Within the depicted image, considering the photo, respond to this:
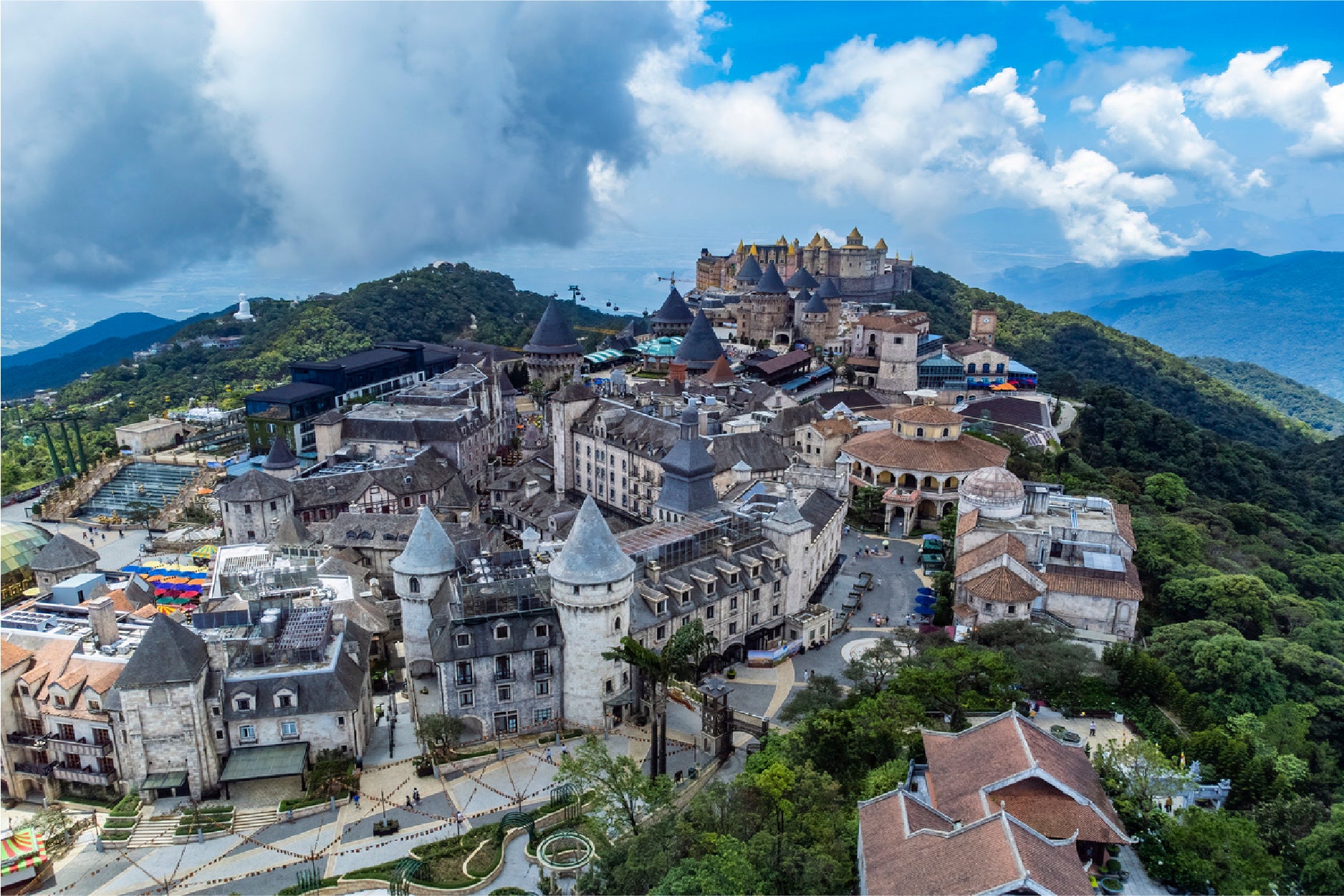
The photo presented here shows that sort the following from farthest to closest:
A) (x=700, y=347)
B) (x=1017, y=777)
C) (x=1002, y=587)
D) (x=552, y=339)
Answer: (x=552, y=339) < (x=700, y=347) < (x=1002, y=587) < (x=1017, y=777)

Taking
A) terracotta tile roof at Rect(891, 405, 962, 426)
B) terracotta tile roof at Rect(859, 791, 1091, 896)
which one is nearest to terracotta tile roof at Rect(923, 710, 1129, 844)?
terracotta tile roof at Rect(859, 791, 1091, 896)

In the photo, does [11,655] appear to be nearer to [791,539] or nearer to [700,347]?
[791,539]

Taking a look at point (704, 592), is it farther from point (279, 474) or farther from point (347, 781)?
point (279, 474)

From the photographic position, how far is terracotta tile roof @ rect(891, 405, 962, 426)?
293 feet

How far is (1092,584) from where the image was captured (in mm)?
59906

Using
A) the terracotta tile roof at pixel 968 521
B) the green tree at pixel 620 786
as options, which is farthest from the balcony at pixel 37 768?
the terracotta tile roof at pixel 968 521

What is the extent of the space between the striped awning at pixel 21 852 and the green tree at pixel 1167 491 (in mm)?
98678

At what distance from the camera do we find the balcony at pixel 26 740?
161 feet

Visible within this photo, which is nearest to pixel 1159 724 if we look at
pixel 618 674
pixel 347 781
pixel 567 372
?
pixel 618 674

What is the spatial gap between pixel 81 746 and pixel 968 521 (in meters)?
60.4

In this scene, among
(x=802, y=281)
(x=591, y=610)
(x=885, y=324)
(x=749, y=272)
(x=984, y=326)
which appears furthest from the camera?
(x=749, y=272)

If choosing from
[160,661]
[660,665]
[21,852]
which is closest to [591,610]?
[660,665]

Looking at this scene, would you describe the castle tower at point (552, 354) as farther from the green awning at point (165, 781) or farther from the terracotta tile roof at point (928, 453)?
the green awning at point (165, 781)

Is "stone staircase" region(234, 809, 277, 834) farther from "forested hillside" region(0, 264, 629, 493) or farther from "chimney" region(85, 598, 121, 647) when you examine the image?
"forested hillside" region(0, 264, 629, 493)
